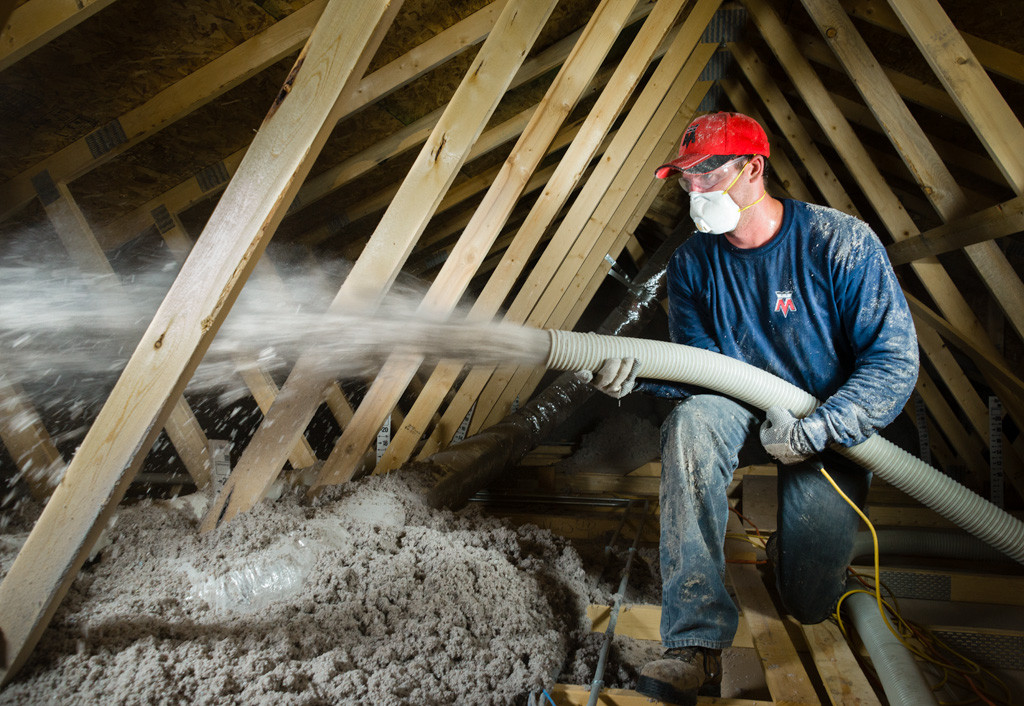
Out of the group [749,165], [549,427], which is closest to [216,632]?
[749,165]

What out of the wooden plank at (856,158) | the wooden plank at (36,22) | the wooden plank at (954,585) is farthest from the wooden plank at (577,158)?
the wooden plank at (954,585)

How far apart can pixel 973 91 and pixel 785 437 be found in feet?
4.56

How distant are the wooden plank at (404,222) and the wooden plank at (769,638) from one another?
1490mm

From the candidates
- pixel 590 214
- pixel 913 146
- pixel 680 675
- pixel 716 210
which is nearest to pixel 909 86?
pixel 913 146

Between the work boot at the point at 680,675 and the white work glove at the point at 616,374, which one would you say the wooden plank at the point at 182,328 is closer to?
the white work glove at the point at 616,374

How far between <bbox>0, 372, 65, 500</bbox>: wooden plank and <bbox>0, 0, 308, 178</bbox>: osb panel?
821mm

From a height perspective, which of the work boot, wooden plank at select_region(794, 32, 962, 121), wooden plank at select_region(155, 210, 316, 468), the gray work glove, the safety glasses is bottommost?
wooden plank at select_region(155, 210, 316, 468)

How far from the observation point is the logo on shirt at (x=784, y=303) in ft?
6.61

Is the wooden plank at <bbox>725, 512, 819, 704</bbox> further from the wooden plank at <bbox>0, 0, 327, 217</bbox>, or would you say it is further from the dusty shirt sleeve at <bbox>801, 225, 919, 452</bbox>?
the wooden plank at <bbox>0, 0, 327, 217</bbox>

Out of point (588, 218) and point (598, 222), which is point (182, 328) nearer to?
point (588, 218)

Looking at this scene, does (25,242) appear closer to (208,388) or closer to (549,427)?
(208,388)

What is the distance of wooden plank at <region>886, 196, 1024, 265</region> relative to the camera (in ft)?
7.18

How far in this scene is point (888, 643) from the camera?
5.80ft

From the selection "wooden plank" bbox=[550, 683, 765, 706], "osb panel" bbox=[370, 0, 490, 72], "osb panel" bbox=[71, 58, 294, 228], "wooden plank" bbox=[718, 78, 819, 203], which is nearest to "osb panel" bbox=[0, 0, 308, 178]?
"osb panel" bbox=[71, 58, 294, 228]
